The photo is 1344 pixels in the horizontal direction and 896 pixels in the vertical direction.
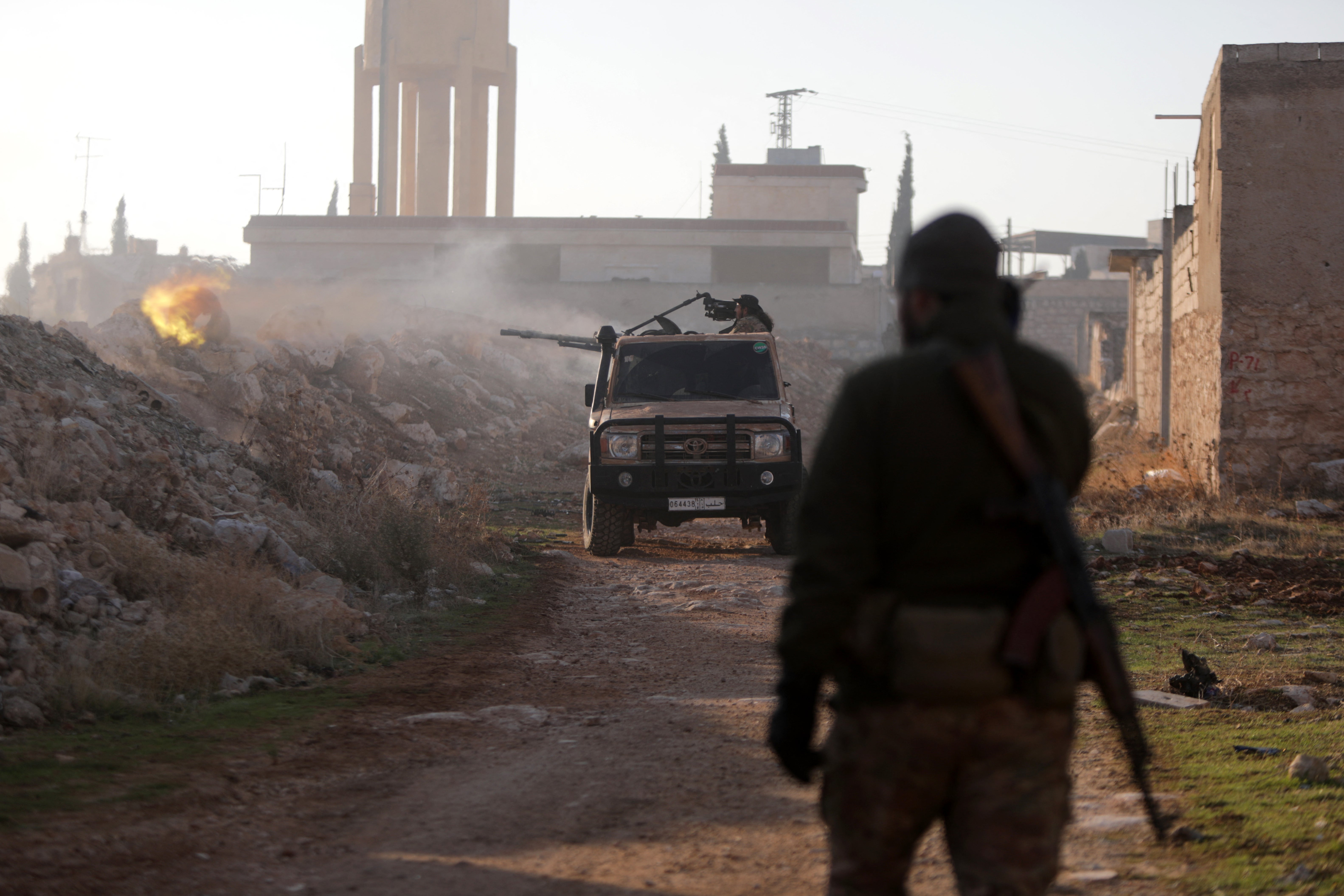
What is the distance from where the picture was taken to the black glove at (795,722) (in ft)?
7.48

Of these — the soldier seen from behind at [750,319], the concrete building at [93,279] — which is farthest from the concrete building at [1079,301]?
the concrete building at [93,279]

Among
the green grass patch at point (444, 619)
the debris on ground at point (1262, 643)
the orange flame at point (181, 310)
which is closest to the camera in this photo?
the debris on ground at point (1262, 643)

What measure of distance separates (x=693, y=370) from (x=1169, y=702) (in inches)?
289

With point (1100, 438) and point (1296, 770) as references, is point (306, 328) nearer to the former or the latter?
point (1100, 438)

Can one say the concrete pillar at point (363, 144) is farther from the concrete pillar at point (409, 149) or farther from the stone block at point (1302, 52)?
the stone block at point (1302, 52)

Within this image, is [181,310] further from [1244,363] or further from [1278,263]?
[1278,263]

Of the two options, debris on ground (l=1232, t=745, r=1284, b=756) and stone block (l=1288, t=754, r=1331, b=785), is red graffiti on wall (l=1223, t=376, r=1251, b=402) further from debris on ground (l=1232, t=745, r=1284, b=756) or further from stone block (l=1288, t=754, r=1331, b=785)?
stone block (l=1288, t=754, r=1331, b=785)

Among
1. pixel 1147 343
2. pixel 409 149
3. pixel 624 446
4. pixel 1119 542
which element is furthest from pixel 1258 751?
pixel 409 149

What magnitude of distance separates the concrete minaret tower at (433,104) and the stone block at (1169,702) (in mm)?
42308

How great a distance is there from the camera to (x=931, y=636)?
7.11ft

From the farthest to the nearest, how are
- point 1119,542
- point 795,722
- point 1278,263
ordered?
point 1278,263
point 1119,542
point 795,722

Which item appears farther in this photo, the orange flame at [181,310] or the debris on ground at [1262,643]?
the orange flame at [181,310]

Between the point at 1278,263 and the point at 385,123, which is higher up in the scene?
the point at 385,123

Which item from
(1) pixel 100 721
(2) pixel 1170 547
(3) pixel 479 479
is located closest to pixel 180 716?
(1) pixel 100 721
